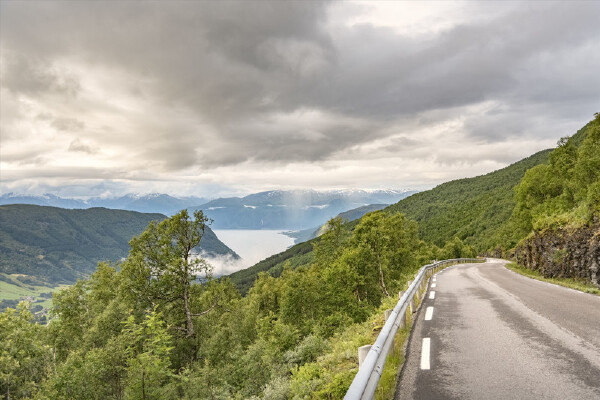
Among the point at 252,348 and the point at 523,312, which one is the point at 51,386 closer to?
the point at 252,348

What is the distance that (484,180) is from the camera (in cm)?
19025

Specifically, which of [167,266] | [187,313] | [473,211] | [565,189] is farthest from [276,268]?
[167,266]

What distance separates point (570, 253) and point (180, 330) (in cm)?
2832

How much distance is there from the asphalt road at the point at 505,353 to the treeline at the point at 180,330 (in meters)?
1.56

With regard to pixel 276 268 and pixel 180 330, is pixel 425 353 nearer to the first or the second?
pixel 180 330

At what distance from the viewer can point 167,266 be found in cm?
2262

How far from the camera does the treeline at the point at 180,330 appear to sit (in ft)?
47.8

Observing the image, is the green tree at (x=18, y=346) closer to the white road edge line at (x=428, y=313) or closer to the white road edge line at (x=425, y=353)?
the white road edge line at (x=428, y=313)

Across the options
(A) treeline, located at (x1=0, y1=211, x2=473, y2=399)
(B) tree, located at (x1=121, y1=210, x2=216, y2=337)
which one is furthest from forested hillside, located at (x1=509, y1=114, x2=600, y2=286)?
(B) tree, located at (x1=121, y1=210, x2=216, y2=337)

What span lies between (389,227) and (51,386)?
35756 mm

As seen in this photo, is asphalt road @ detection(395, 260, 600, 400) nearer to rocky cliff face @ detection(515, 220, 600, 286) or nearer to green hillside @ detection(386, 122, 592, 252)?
rocky cliff face @ detection(515, 220, 600, 286)

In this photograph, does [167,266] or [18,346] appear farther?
[18,346]

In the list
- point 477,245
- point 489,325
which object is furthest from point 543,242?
point 477,245

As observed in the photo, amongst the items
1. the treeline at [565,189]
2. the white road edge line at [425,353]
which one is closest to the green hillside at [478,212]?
the treeline at [565,189]
